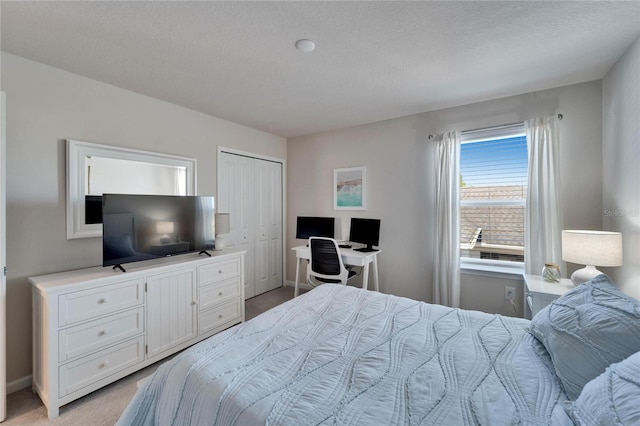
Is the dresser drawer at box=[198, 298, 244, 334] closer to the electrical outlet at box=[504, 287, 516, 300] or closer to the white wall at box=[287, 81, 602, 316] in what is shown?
the white wall at box=[287, 81, 602, 316]

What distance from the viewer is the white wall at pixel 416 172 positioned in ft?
8.07

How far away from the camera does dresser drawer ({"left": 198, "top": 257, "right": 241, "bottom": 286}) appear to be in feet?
8.63

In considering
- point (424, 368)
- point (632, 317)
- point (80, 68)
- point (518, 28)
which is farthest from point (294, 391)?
point (80, 68)

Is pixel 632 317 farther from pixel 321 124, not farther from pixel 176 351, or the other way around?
pixel 321 124

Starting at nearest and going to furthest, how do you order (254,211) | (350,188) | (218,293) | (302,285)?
(218,293), (350,188), (254,211), (302,285)

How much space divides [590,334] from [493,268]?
2.07 metres

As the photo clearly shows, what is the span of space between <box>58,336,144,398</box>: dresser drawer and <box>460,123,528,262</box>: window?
11.1 feet

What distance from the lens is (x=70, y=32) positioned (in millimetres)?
1724

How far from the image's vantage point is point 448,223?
2.99m

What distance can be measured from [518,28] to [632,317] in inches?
67.2

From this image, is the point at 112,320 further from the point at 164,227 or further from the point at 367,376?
the point at 367,376

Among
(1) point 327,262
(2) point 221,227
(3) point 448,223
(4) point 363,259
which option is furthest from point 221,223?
(3) point 448,223

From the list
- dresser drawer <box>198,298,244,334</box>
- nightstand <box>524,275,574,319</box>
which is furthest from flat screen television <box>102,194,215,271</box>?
nightstand <box>524,275,574,319</box>

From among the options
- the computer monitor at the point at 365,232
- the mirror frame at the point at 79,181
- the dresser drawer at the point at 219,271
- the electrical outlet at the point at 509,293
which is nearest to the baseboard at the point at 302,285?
the computer monitor at the point at 365,232
